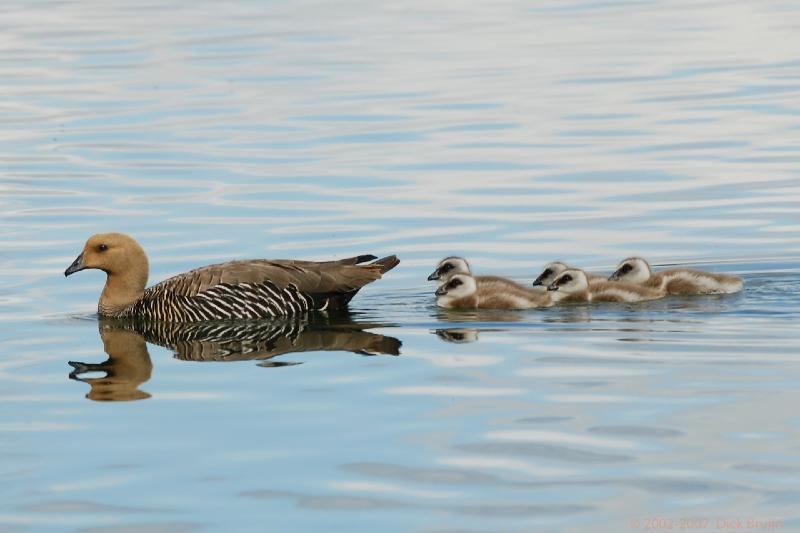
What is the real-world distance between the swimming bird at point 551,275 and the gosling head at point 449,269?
0.62 m

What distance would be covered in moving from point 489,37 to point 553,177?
16599 millimetres

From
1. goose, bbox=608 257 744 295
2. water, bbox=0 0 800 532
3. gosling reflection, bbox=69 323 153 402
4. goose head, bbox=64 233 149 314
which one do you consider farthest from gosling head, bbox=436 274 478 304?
goose head, bbox=64 233 149 314

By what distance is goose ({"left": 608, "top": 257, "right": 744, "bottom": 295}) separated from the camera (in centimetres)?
1475

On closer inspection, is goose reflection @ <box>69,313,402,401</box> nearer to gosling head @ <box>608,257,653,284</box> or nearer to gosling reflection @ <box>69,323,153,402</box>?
gosling reflection @ <box>69,323,153,402</box>

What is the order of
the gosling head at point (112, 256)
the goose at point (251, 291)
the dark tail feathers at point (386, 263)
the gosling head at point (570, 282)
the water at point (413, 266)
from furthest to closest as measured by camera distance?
the gosling head at point (112, 256) → the dark tail feathers at point (386, 263) → the goose at point (251, 291) → the gosling head at point (570, 282) → the water at point (413, 266)

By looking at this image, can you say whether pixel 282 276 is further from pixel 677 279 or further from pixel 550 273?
pixel 677 279

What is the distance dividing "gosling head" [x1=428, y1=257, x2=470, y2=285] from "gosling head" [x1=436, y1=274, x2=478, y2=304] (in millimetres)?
150

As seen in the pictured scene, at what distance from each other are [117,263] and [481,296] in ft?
10.8

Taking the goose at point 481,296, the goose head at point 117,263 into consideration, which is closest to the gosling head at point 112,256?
the goose head at point 117,263

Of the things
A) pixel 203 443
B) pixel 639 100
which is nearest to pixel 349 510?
pixel 203 443

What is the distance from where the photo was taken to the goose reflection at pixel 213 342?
41.7 ft

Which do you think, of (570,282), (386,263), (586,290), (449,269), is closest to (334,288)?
(386,263)

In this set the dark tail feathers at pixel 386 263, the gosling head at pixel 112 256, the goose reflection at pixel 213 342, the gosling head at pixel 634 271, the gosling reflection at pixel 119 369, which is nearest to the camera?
the gosling reflection at pixel 119 369

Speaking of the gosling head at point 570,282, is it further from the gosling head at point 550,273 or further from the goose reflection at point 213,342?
the goose reflection at point 213,342
